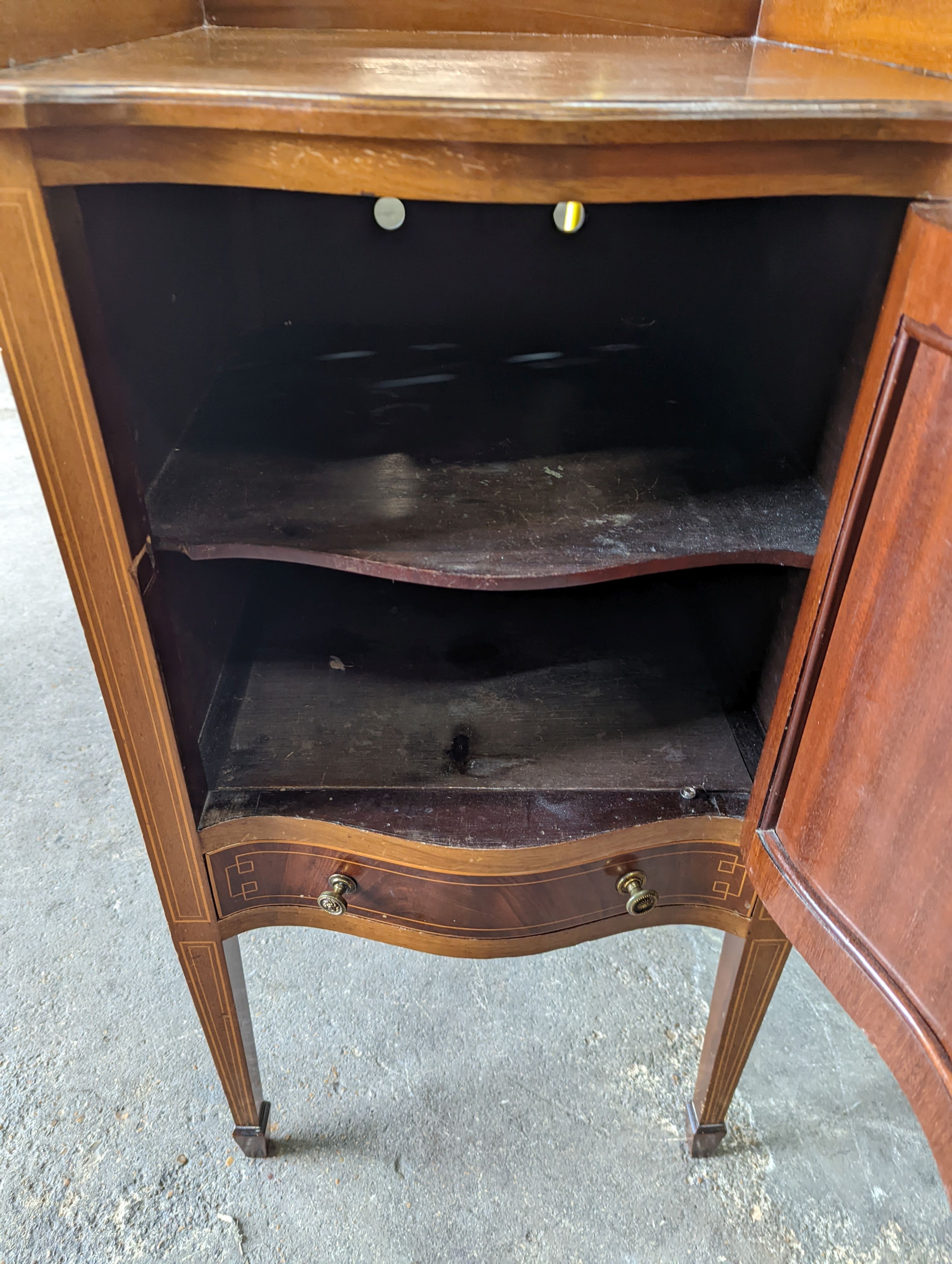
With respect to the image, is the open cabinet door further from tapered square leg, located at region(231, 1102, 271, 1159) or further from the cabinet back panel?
tapered square leg, located at region(231, 1102, 271, 1159)

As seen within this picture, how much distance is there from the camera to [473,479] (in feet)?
2.08

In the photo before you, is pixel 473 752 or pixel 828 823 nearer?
pixel 828 823

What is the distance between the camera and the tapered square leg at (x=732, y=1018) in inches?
29.8

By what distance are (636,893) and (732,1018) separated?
0.73 ft

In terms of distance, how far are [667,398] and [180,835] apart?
0.54m

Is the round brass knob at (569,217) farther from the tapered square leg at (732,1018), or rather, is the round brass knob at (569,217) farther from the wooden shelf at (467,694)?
the tapered square leg at (732,1018)

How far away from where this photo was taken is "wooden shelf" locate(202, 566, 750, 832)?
69 cm

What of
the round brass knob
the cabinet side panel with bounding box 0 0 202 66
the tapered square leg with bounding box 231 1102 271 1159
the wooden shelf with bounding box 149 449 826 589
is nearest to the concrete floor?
the tapered square leg with bounding box 231 1102 271 1159

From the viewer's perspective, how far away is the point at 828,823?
1.71 feet

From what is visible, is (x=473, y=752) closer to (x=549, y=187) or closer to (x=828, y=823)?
(x=828, y=823)

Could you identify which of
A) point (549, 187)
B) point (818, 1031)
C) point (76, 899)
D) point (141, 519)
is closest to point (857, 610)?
point (549, 187)

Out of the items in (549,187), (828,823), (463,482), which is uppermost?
(549,187)

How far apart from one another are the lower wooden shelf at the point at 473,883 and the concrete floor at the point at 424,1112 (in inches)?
13.8

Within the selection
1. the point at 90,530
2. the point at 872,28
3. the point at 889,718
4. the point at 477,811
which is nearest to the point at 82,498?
the point at 90,530
